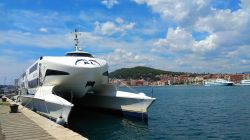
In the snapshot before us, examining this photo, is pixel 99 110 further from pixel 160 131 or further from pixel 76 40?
pixel 160 131

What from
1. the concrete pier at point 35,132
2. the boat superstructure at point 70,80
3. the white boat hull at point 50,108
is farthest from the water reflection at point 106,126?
the concrete pier at point 35,132

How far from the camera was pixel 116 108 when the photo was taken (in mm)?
31969

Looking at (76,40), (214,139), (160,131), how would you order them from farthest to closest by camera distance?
1. (76,40)
2. (160,131)
3. (214,139)

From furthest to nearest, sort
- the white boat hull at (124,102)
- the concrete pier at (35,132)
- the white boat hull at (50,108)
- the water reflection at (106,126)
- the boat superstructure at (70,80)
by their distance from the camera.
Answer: the boat superstructure at (70,80) → the white boat hull at (124,102) → the white boat hull at (50,108) → the water reflection at (106,126) → the concrete pier at (35,132)

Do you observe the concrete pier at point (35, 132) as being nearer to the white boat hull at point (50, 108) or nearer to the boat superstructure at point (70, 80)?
the white boat hull at point (50, 108)

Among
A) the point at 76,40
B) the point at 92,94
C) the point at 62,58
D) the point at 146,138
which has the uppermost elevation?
the point at 76,40

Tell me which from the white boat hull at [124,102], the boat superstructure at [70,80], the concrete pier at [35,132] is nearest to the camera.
→ the concrete pier at [35,132]

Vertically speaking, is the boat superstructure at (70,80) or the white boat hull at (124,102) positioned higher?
the boat superstructure at (70,80)

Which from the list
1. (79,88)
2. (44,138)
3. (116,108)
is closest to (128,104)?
(116,108)

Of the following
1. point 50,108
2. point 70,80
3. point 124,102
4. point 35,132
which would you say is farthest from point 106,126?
point 35,132

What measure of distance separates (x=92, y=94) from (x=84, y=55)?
4925 mm

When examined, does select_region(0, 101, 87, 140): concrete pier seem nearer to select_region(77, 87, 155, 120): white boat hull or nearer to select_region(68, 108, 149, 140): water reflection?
select_region(68, 108, 149, 140): water reflection

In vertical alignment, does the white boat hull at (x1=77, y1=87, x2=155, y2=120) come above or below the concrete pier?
above

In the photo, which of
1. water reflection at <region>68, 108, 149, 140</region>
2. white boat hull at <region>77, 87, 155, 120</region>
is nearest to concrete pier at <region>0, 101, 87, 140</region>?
Result: water reflection at <region>68, 108, 149, 140</region>
